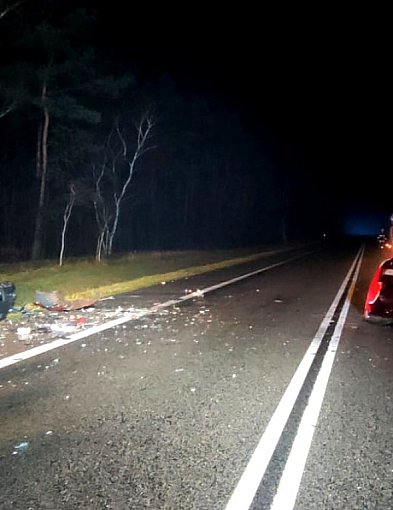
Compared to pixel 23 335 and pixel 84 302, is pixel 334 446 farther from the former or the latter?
pixel 84 302

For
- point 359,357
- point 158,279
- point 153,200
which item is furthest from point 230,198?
point 359,357

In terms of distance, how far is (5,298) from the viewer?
1135 centimetres

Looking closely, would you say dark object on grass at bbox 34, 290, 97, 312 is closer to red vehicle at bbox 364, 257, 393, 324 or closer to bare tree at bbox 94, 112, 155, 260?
red vehicle at bbox 364, 257, 393, 324

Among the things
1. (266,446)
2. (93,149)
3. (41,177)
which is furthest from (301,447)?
(93,149)

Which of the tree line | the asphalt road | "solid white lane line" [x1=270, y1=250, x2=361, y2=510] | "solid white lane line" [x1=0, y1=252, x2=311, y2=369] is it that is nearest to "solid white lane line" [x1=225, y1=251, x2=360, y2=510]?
the asphalt road

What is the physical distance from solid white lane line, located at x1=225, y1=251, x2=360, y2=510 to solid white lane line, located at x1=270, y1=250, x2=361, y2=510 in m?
0.17

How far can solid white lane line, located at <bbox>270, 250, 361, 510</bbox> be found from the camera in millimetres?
4051

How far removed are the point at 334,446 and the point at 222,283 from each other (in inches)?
600

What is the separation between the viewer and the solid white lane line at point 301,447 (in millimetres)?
4051

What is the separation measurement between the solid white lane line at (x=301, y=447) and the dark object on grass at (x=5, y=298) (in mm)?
6132

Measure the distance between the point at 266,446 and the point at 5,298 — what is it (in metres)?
7.64

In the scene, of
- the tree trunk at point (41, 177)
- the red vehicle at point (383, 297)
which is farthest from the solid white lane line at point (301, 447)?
the tree trunk at point (41, 177)

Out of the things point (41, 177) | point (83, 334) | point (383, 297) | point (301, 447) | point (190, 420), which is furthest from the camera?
point (41, 177)

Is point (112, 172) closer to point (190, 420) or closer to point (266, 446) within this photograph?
point (190, 420)
